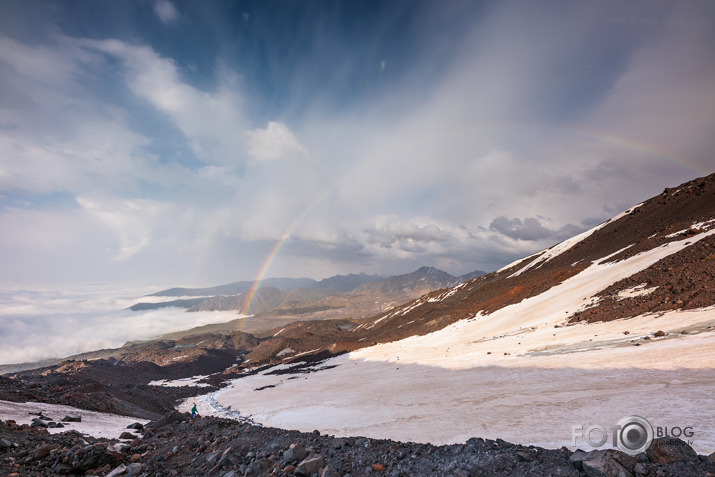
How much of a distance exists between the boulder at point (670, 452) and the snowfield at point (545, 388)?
9.27ft

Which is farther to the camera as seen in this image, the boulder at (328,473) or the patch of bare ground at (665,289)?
the patch of bare ground at (665,289)

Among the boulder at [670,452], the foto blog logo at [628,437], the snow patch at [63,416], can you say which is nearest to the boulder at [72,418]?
the snow patch at [63,416]

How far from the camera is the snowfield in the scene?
31.6ft

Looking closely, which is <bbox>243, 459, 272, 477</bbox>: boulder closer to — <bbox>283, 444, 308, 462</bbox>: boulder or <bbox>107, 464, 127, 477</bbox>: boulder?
<bbox>283, 444, 308, 462</bbox>: boulder

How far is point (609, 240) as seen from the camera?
53.1 m

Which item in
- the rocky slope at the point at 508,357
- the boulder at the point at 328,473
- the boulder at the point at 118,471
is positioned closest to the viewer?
the rocky slope at the point at 508,357

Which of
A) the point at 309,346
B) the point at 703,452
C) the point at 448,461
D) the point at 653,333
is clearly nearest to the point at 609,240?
the point at 653,333

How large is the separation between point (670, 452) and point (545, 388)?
11003 mm

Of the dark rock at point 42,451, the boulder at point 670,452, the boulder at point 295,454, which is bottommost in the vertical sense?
the boulder at point 295,454

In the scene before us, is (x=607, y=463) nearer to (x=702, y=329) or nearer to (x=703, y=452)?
(x=703, y=452)

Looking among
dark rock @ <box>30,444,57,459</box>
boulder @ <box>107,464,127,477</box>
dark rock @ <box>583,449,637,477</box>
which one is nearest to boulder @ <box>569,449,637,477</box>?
dark rock @ <box>583,449,637,477</box>

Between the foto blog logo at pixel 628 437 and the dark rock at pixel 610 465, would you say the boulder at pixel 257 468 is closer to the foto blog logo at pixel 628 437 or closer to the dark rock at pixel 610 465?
the dark rock at pixel 610 465

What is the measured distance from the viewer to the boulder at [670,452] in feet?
14.4

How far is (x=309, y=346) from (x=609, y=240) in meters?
77.9
